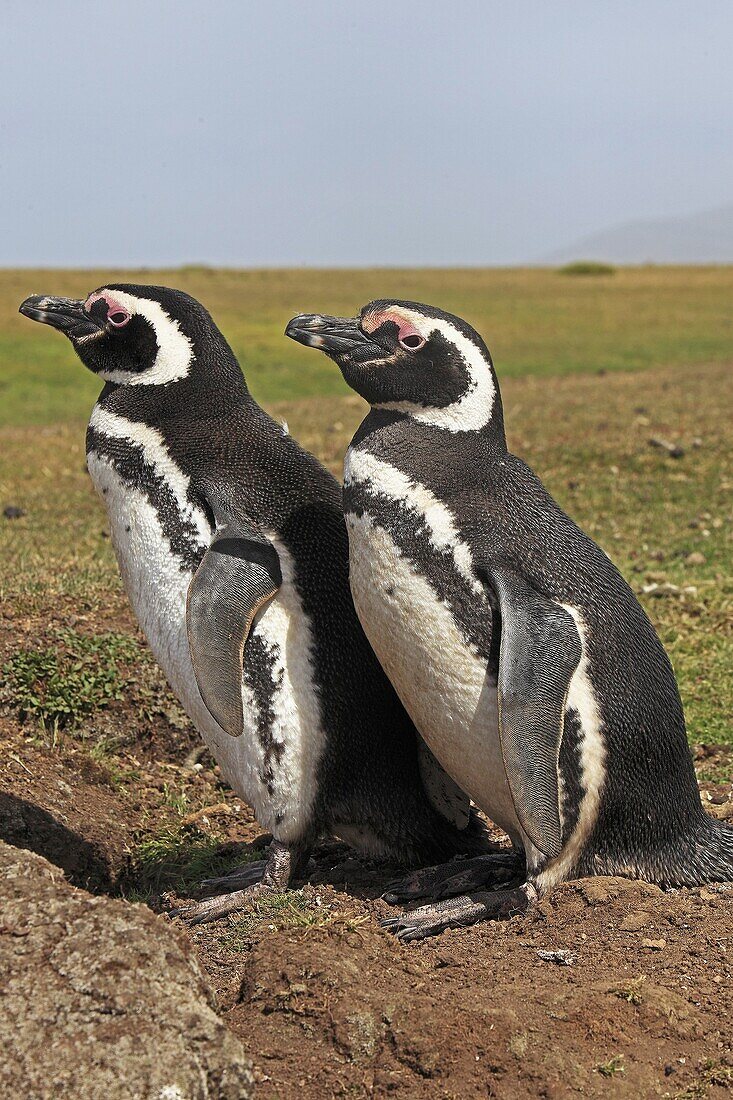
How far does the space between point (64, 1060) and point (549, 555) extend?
1.80m

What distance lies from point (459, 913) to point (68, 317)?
86.9 inches

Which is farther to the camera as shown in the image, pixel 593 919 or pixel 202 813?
pixel 202 813

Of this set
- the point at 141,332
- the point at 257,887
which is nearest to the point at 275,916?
the point at 257,887

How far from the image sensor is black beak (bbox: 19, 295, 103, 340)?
→ 3850 mm

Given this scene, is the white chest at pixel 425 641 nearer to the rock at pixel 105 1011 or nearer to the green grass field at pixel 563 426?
the rock at pixel 105 1011

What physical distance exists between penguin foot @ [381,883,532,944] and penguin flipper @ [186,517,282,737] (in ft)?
2.32

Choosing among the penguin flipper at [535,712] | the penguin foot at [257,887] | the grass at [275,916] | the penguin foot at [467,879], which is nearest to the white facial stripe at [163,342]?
the penguin flipper at [535,712]

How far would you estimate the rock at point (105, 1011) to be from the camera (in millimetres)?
2188

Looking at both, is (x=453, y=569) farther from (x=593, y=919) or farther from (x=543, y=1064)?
(x=543, y=1064)

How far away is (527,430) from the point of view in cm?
1225

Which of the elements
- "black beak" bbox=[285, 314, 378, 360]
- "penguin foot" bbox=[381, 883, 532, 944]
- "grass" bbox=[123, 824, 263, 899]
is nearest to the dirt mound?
"penguin foot" bbox=[381, 883, 532, 944]

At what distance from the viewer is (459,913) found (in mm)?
3381

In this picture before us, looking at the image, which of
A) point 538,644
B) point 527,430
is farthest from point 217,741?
point 527,430

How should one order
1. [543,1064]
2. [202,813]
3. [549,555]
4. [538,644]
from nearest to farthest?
[543,1064]
[538,644]
[549,555]
[202,813]
